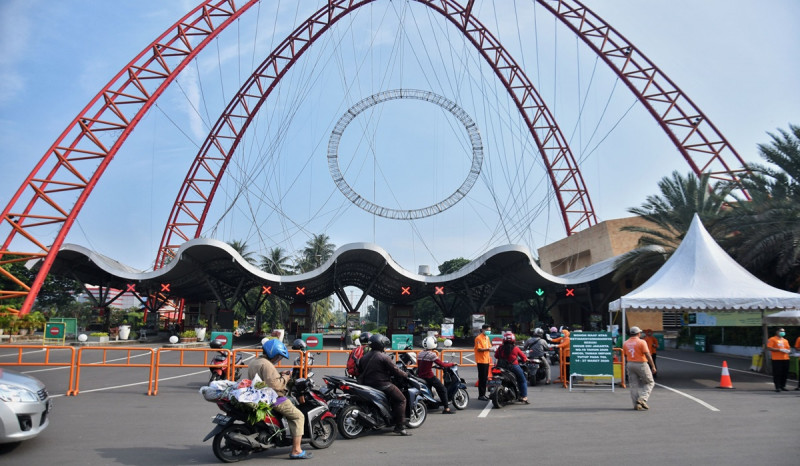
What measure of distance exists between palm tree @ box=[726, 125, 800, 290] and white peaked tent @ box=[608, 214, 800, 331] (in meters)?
7.28

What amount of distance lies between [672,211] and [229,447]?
3078 cm

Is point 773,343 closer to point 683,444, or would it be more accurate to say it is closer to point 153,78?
point 683,444

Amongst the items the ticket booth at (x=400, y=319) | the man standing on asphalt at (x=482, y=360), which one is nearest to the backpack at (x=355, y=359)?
the man standing on asphalt at (x=482, y=360)

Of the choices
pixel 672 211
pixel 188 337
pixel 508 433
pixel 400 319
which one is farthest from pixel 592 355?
pixel 188 337

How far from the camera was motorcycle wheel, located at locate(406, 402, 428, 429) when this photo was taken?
10367 mm

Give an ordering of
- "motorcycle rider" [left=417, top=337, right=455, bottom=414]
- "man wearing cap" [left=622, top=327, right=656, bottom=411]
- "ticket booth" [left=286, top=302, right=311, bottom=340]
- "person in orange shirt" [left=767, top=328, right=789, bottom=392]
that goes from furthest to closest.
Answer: "ticket booth" [left=286, top=302, right=311, bottom=340], "person in orange shirt" [left=767, top=328, right=789, bottom=392], "man wearing cap" [left=622, top=327, right=656, bottom=411], "motorcycle rider" [left=417, top=337, right=455, bottom=414]

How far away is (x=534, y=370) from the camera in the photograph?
16.8 m

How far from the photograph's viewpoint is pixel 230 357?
49.9ft

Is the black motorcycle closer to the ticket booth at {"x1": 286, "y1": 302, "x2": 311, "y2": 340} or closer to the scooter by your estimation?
the scooter

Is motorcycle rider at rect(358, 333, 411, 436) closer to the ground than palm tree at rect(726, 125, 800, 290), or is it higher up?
closer to the ground

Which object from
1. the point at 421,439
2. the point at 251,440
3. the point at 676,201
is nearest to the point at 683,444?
the point at 421,439

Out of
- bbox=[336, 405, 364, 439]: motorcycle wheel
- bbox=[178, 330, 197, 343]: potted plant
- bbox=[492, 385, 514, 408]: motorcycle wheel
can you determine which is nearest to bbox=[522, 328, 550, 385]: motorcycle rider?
bbox=[492, 385, 514, 408]: motorcycle wheel

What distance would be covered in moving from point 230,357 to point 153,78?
3227cm

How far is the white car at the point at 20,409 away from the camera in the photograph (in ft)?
25.7
